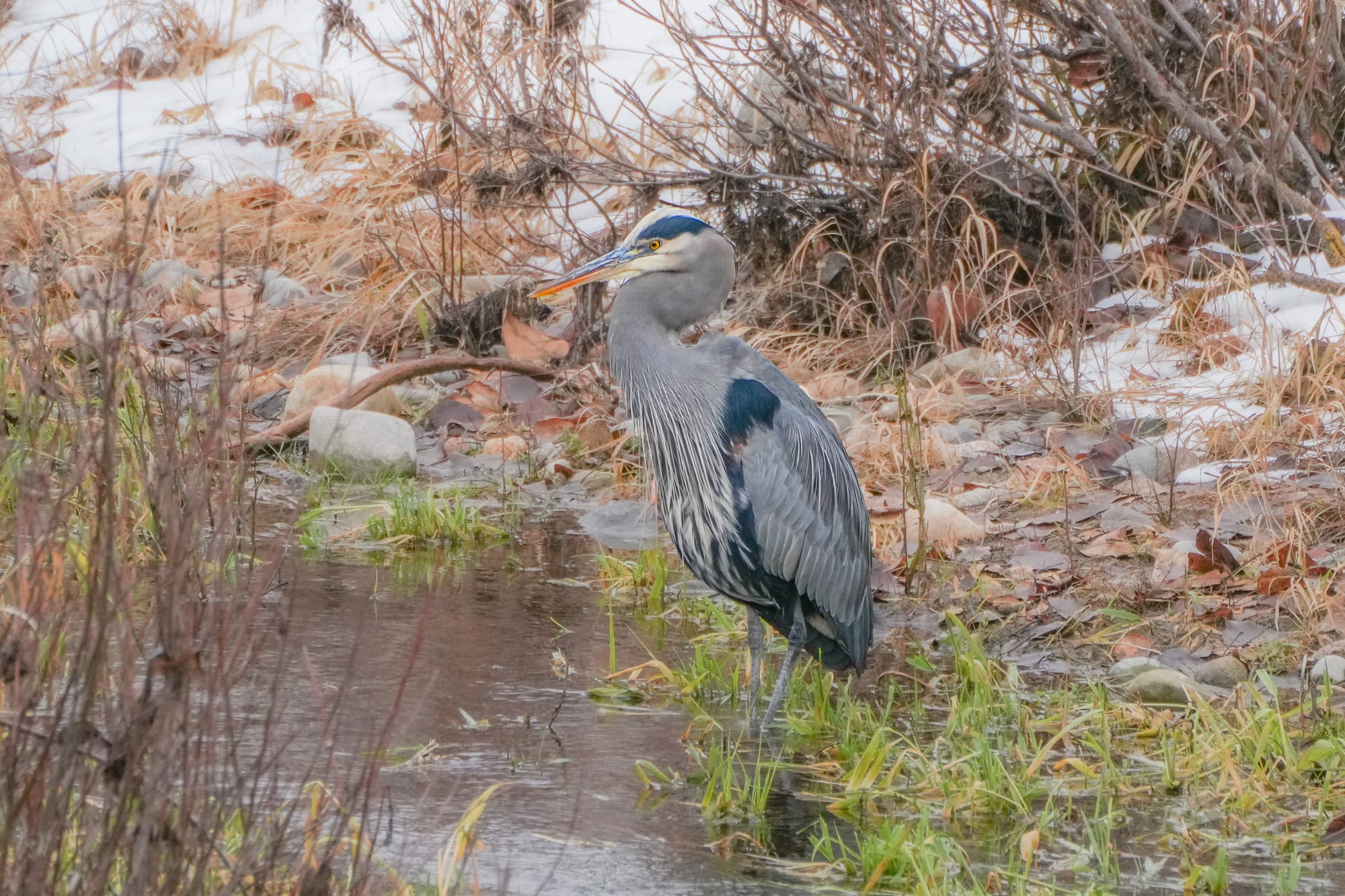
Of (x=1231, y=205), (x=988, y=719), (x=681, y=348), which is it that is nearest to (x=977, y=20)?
(x=1231, y=205)

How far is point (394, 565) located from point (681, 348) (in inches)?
63.1

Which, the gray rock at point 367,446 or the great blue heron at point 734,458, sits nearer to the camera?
the great blue heron at point 734,458

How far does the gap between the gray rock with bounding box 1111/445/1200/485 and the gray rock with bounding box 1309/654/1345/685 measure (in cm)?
168

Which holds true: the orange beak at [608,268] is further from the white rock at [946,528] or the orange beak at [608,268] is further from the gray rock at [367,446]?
the gray rock at [367,446]

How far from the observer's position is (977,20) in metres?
8.62

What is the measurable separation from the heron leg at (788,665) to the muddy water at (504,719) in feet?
0.83

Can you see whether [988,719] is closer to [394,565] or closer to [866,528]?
[866,528]

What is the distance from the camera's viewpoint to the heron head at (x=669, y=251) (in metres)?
4.77

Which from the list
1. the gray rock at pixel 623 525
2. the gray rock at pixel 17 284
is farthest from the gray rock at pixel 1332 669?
the gray rock at pixel 17 284

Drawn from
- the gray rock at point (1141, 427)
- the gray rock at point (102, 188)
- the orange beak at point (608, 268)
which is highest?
the gray rock at point (102, 188)

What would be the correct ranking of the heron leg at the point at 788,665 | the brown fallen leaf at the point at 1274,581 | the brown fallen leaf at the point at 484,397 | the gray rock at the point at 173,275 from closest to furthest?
the heron leg at the point at 788,665, the brown fallen leaf at the point at 1274,581, the brown fallen leaf at the point at 484,397, the gray rock at the point at 173,275

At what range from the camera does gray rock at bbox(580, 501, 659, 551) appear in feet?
20.6

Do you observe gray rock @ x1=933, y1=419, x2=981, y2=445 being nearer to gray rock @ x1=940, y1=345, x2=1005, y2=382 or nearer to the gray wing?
gray rock @ x1=940, y1=345, x2=1005, y2=382

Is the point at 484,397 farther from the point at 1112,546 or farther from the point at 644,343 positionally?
the point at 1112,546
